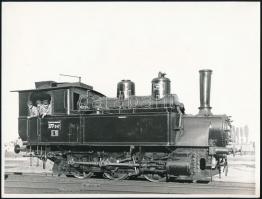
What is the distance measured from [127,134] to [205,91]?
2.91 meters

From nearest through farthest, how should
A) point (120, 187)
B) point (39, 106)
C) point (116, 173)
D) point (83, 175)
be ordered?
point (120, 187), point (116, 173), point (83, 175), point (39, 106)

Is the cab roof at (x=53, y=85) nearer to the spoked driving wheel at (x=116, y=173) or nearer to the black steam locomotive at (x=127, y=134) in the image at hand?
the black steam locomotive at (x=127, y=134)

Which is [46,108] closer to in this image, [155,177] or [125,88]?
[125,88]

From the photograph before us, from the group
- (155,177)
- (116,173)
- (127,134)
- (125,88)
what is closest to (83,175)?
(116,173)

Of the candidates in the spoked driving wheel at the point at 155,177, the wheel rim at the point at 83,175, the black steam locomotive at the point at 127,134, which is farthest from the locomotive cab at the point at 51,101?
the spoked driving wheel at the point at 155,177

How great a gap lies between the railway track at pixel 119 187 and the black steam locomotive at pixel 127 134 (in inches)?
A: 26.6

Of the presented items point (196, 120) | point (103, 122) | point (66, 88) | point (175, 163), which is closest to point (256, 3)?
point (196, 120)

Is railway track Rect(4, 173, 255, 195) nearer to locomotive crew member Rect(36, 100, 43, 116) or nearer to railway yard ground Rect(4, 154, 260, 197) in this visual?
railway yard ground Rect(4, 154, 260, 197)

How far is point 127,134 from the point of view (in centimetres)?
1236

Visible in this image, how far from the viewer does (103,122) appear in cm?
1274

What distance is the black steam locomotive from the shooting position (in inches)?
472

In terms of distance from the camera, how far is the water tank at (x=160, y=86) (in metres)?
12.6

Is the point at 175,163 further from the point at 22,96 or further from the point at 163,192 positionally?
the point at 22,96

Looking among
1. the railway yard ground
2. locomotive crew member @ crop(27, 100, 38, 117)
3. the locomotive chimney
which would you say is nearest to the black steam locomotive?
the locomotive chimney
